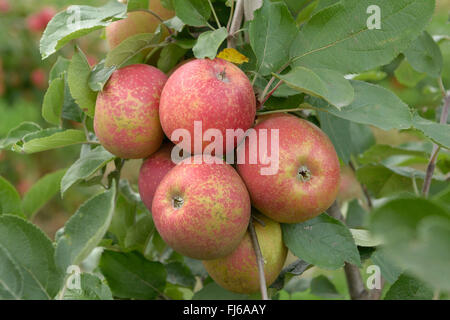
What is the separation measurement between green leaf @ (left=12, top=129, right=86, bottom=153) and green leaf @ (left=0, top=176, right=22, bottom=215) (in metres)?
0.09

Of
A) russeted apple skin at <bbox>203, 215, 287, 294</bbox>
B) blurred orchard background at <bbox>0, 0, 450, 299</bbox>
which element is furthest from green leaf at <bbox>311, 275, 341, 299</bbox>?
blurred orchard background at <bbox>0, 0, 450, 299</bbox>

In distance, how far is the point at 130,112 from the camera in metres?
0.50

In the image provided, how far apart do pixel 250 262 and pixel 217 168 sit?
11cm

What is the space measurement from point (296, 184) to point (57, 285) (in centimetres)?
26

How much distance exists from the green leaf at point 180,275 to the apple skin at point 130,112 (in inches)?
11.3

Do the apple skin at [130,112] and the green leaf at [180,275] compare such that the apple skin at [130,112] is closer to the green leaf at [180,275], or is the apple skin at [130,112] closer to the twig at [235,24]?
the twig at [235,24]

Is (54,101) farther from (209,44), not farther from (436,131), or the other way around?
(436,131)

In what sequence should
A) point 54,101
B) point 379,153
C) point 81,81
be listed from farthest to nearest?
point 379,153
point 54,101
point 81,81

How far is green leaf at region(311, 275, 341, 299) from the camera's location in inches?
33.5

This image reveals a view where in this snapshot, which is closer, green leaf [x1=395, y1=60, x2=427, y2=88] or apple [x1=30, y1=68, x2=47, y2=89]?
green leaf [x1=395, y1=60, x2=427, y2=88]

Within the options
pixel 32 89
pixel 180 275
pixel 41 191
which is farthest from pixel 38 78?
pixel 180 275

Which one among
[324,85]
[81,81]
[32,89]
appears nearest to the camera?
[324,85]

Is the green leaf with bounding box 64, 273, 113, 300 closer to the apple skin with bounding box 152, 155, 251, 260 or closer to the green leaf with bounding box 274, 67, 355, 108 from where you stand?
the apple skin with bounding box 152, 155, 251, 260

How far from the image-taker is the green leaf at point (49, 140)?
0.54 meters
